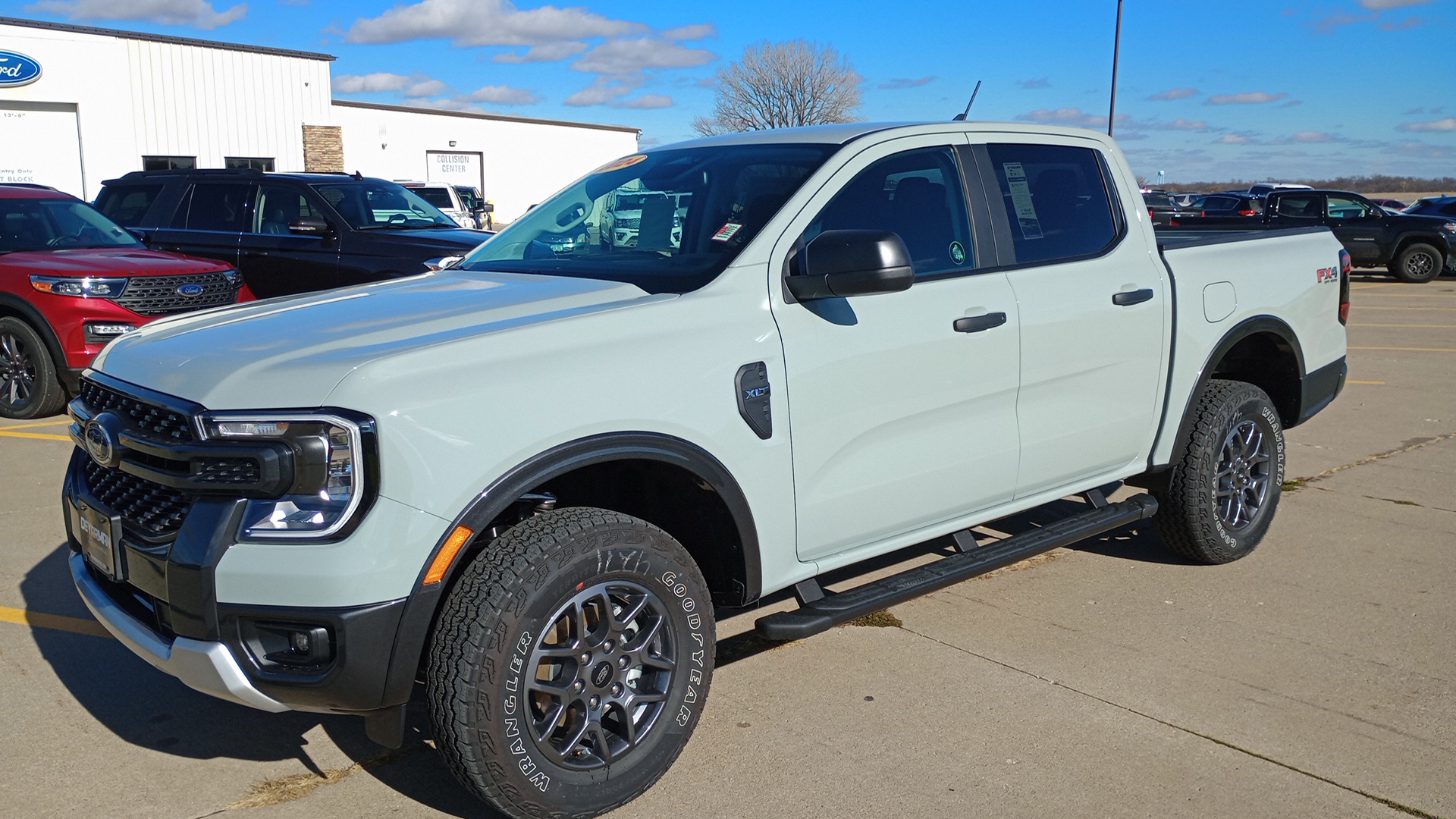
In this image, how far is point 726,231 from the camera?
369 cm

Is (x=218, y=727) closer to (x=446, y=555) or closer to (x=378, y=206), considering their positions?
(x=446, y=555)

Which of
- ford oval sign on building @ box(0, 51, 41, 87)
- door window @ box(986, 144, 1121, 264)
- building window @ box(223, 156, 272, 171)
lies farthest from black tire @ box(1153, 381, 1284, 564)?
building window @ box(223, 156, 272, 171)

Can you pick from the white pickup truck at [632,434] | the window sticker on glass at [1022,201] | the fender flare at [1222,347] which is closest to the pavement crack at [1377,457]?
the fender flare at [1222,347]

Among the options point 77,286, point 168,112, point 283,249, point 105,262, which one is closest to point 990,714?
point 77,286

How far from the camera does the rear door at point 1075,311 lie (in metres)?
4.22

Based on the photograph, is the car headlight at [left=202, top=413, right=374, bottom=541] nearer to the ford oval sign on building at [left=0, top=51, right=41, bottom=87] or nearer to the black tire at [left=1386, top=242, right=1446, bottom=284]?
the black tire at [left=1386, top=242, right=1446, bottom=284]

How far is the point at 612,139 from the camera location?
48.1 m

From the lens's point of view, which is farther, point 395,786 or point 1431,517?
point 1431,517

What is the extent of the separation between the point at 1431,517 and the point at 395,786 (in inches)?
212

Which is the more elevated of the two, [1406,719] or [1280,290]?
[1280,290]

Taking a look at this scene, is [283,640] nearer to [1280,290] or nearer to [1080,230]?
[1080,230]

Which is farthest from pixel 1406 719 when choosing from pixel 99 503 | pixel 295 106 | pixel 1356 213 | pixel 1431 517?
pixel 295 106

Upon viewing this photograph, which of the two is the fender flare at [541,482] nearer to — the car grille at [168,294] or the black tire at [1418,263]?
the car grille at [168,294]

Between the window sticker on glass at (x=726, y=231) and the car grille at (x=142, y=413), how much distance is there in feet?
5.43
